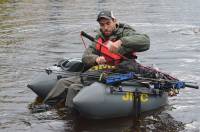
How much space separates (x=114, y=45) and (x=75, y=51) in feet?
23.2

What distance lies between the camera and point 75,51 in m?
15.9

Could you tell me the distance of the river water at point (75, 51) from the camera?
8.77m

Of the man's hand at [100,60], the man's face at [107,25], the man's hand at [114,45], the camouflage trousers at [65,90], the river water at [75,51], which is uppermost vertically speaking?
the man's face at [107,25]

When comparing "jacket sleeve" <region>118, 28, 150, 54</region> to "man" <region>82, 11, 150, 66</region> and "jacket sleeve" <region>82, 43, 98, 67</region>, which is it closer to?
"man" <region>82, 11, 150, 66</region>

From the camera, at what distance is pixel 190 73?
12648 mm

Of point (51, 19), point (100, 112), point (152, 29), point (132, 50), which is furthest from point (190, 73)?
point (51, 19)

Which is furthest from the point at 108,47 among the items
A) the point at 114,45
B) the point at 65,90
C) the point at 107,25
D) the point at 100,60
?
the point at 65,90

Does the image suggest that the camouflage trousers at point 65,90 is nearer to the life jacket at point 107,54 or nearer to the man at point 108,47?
the man at point 108,47

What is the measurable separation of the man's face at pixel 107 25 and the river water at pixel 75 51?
160 cm

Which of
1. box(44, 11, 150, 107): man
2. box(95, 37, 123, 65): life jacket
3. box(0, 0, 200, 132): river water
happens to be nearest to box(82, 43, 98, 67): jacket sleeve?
box(44, 11, 150, 107): man

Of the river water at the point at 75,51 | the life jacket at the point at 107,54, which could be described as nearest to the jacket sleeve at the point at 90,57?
the life jacket at the point at 107,54

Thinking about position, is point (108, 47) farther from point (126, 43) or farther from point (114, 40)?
point (126, 43)

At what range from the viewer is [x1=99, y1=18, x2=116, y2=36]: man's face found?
8.92m

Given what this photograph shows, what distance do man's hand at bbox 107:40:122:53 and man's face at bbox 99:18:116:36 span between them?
0.68ft
